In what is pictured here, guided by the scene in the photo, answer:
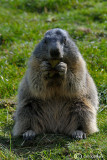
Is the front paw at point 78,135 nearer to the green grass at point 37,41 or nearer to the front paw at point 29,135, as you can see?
the green grass at point 37,41

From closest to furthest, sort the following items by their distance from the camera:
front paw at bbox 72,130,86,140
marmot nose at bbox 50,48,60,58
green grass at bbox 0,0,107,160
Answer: green grass at bbox 0,0,107,160
marmot nose at bbox 50,48,60,58
front paw at bbox 72,130,86,140

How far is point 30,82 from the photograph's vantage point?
4.77 m

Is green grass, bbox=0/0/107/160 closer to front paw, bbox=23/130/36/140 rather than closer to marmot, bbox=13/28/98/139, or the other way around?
front paw, bbox=23/130/36/140

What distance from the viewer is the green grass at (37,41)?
407 centimetres

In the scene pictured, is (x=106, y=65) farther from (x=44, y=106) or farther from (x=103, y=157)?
(x=103, y=157)

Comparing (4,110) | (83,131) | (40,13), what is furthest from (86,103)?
(40,13)

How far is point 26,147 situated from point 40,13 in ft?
26.1

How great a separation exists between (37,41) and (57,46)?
13.8 feet

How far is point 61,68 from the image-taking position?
4473 mm

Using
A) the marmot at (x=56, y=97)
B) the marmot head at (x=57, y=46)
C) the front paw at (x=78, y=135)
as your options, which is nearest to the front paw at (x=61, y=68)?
the marmot at (x=56, y=97)

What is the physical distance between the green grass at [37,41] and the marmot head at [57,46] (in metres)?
1.24

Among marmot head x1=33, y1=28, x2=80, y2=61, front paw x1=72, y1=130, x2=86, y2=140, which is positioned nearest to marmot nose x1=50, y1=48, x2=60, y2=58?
marmot head x1=33, y1=28, x2=80, y2=61

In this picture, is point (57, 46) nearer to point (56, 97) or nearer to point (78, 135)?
point (56, 97)

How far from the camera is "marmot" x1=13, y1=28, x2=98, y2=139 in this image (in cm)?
461
